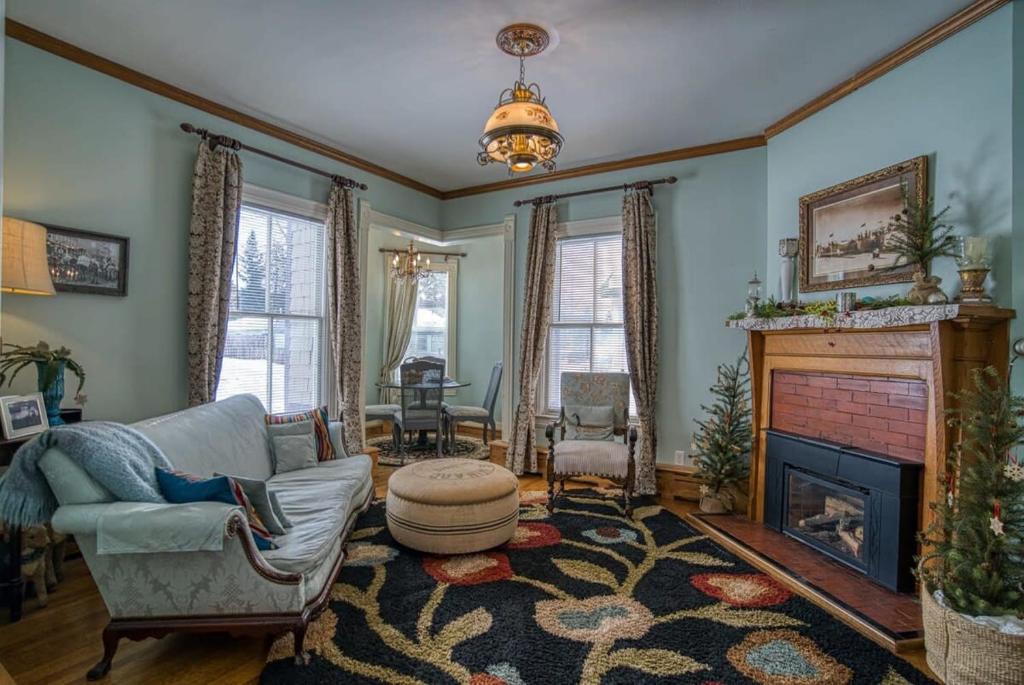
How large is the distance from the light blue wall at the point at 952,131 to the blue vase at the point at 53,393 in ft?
15.1

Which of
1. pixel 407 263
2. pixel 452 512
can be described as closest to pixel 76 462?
pixel 452 512

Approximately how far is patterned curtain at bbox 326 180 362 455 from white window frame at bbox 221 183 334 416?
6cm

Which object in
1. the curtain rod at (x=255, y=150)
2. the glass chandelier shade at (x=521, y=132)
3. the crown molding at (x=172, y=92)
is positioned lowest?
the glass chandelier shade at (x=521, y=132)

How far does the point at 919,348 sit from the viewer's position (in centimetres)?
274

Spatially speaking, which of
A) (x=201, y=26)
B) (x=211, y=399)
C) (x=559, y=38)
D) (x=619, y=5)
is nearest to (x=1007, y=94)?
(x=619, y=5)

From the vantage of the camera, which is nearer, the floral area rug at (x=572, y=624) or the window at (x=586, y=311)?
the floral area rug at (x=572, y=624)

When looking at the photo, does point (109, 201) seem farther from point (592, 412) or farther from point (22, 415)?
point (592, 412)

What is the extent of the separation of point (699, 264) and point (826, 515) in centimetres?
217

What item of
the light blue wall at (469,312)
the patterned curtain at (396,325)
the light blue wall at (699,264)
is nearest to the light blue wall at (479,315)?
the light blue wall at (469,312)

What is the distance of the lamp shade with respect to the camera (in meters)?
2.51

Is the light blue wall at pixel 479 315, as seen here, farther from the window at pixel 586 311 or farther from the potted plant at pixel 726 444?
the potted plant at pixel 726 444

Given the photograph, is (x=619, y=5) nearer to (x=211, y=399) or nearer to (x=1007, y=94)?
(x=1007, y=94)

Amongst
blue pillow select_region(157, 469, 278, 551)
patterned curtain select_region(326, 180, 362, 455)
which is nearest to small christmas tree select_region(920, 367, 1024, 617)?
blue pillow select_region(157, 469, 278, 551)

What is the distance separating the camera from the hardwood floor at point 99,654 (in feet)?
6.72
